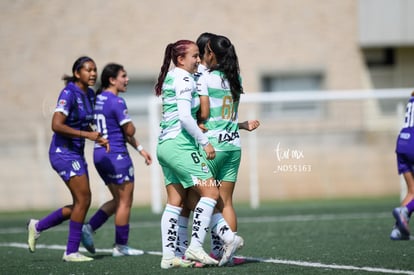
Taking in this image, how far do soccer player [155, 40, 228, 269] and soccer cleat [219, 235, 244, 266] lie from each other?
11 cm

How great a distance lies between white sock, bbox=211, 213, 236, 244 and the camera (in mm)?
7703

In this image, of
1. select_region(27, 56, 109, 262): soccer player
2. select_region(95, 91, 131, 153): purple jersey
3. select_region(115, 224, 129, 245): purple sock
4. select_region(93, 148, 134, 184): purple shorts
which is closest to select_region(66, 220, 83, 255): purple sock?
select_region(27, 56, 109, 262): soccer player

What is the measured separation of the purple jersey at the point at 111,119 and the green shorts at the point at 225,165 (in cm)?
198

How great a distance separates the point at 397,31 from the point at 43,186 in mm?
9806

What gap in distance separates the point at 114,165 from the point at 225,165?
1991 mm

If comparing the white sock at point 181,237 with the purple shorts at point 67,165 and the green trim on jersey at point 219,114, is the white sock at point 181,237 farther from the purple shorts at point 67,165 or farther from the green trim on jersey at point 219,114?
the purple shorts at point 67,165

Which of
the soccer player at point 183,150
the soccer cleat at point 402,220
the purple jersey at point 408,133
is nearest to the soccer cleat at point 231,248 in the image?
the soccer player at point 183,150

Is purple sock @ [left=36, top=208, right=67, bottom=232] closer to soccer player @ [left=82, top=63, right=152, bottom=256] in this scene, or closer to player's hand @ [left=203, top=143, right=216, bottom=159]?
soccer player @ [left=82, top=63, right=152, bottom=256]

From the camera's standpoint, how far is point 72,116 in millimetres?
9008

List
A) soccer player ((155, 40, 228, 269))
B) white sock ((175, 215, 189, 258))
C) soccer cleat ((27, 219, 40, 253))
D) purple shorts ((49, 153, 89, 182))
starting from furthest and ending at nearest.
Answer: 1. soccer cleat ((27, 219, 40, 253))
2. purple shorts ((49, 153, 89, 182))
3. white sock ((175, 215, 189, 258))
4. soccer player ((155, 40, 228, 269))

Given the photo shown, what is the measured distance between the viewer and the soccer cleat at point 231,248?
25.1ft

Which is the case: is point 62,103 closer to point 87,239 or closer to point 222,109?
point 87,239

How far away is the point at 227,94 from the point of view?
26.1ft

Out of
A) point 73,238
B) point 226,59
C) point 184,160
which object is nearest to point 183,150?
point 184,160
